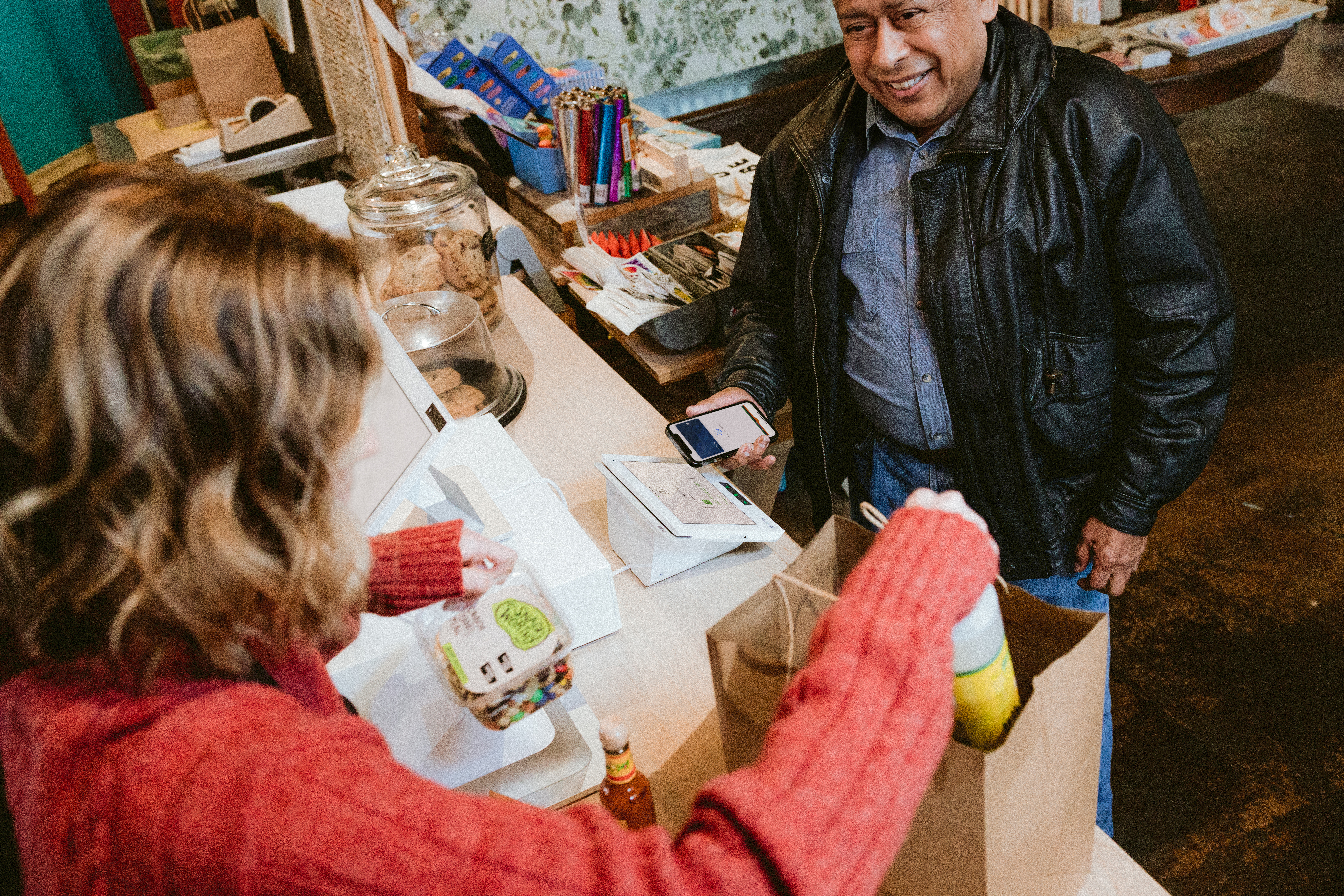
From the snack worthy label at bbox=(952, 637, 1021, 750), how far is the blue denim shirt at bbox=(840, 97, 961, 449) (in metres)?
0.76

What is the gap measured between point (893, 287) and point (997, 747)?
896mm

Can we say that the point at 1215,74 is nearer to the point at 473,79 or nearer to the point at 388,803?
the point at 473,79

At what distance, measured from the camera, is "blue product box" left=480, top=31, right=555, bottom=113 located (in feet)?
10.0

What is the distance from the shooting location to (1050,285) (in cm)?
132

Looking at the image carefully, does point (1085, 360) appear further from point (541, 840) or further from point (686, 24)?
point (686, 24)

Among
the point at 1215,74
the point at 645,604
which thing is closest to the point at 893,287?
the point at 645,604

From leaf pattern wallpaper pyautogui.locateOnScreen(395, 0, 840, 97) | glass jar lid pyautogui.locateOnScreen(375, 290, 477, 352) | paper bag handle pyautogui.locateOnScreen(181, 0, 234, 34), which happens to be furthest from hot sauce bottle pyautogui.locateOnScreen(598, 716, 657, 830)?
paper bag handle pyautogui.locateOnScreen(181, 0, 234, 34)

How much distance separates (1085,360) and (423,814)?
1182 mm

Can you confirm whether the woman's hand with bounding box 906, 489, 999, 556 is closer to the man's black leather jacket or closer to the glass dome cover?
the man's black leather jacket

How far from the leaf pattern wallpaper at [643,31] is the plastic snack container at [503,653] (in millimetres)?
3438

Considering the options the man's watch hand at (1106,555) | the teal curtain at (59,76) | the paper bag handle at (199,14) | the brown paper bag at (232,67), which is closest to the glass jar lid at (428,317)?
the man's watch hand at (1106,555)

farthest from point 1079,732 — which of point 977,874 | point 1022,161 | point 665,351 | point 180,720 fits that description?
point 665,351

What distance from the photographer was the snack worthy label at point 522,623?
100 cm

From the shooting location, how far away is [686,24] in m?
4.57
